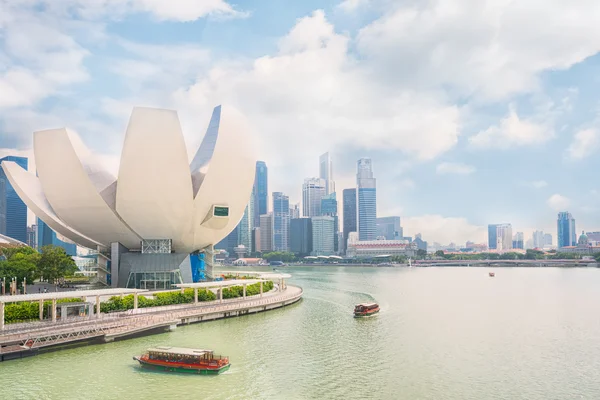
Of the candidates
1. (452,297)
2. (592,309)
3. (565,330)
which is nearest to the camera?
(565,330)

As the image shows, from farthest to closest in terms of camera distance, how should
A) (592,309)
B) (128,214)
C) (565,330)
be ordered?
(592,309), (128,214), (565,330)

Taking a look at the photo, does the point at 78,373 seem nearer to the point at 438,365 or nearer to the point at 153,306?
the point at 153,306

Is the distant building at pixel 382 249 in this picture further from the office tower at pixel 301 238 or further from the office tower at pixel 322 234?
the office tower at pixel 301 238

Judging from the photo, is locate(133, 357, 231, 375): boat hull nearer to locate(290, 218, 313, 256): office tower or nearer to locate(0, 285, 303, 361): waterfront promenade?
locate(0, 285, 303, 361): waterfront promenade

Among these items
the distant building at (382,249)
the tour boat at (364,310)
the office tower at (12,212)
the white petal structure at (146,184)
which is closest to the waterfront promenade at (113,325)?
the tour boat at (364,310)

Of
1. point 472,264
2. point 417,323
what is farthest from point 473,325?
point 472,264
